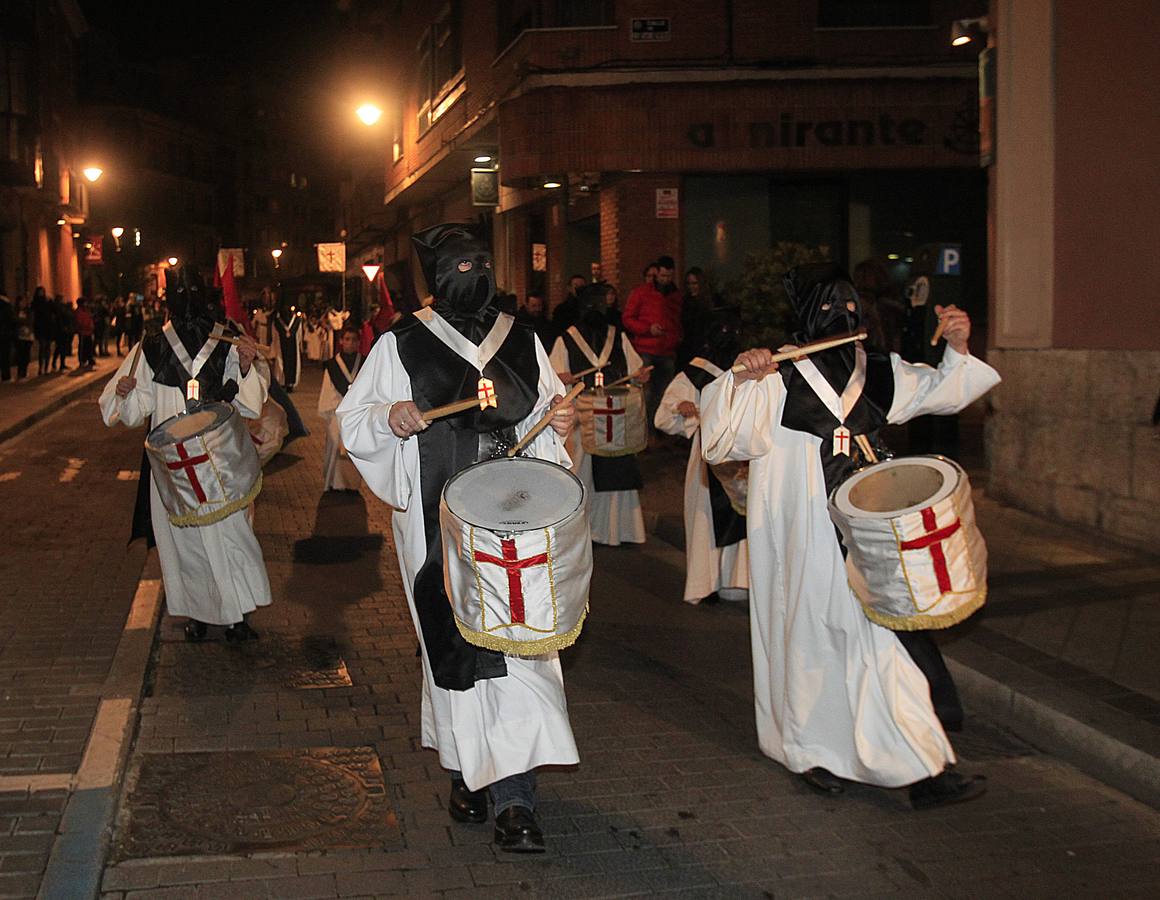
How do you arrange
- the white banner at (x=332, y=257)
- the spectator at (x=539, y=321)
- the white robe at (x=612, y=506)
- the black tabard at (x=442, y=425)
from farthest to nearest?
the white banner at (x=332, y=257) < the spectator at (x=539, y=321) < the white robe at (x=612, y=506) < the black tabard at (x=442, y=425)


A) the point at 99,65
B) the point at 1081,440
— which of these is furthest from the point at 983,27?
the point at 99,65

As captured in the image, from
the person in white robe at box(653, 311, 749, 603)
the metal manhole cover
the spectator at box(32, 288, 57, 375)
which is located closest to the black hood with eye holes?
the metal manhole cover

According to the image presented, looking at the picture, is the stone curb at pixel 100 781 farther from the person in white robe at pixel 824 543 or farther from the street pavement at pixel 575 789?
the person in white robe at pixel 824 543

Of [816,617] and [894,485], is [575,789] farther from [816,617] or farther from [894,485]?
[894,485]

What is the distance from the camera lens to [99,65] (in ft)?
267

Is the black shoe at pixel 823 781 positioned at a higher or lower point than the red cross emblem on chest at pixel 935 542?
lower

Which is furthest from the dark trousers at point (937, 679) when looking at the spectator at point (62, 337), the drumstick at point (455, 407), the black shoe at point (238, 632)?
the spectator at point (62, 337)

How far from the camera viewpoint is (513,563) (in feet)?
14.4

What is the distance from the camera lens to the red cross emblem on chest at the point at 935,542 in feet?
15.4

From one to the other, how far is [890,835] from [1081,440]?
644cm

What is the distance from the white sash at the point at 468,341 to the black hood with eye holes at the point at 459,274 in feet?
0.11

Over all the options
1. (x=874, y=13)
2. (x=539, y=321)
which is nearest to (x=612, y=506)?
(x=539, y=321)

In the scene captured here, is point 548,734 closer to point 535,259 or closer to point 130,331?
point 535,259

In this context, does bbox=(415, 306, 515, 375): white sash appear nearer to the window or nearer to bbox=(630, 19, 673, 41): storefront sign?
bbox=(630, 19, 673, 41): storefront sign
